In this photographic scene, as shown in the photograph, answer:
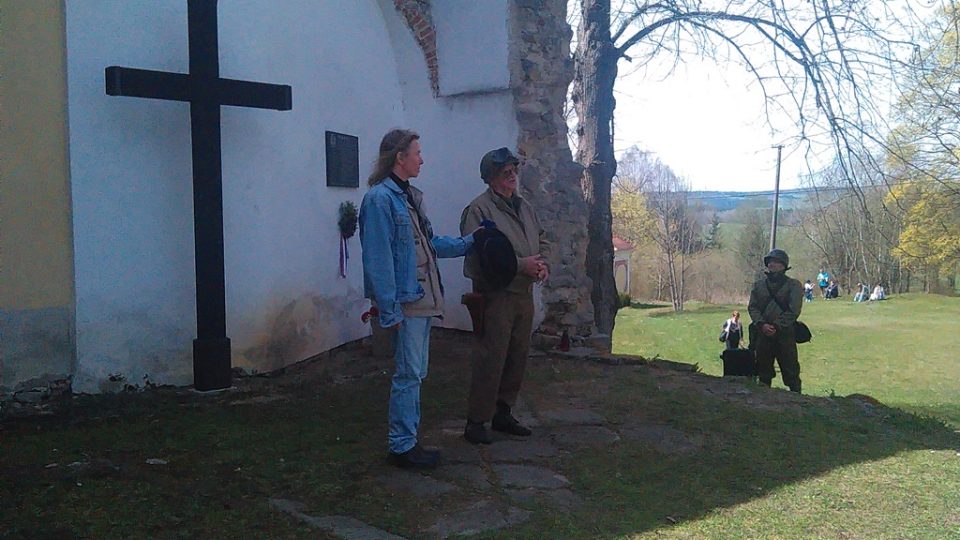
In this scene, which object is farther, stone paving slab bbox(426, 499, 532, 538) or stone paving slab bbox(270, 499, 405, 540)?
stone paving slab bbox(426, 499, 532, 538)

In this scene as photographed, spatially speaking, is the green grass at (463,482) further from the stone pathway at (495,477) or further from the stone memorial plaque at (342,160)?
the stone memorial plaque at (342,160)

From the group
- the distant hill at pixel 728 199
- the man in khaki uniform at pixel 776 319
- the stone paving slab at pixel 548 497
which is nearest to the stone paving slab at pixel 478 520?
the stone paving slab at pixel 548 497

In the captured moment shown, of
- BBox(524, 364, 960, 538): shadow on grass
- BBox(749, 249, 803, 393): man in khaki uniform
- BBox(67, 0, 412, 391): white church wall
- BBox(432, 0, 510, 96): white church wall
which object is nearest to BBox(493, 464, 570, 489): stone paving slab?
BBox(524, 364, 960, 538): shadow on grass

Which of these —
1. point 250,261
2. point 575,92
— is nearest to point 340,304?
point 250,261

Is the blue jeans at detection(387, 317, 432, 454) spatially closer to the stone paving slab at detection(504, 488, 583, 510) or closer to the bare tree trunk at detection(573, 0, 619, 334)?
the stone paving slab at detection(504, 488, 583, 510)

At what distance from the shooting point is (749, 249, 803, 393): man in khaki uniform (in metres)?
7.72

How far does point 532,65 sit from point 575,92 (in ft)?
13.0

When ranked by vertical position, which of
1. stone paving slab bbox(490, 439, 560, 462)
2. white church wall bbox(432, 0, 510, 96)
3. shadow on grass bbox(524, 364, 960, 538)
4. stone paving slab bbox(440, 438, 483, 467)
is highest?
white church wall bbox(432, 0, 510, 96)

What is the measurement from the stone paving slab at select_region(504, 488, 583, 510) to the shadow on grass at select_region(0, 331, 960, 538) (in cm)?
4

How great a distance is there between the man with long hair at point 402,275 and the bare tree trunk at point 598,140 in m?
7.22

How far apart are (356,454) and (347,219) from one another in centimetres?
338

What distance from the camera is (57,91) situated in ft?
16.4

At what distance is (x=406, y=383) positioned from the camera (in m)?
3.92

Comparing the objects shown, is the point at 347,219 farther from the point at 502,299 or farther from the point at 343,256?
the point at 502,299
